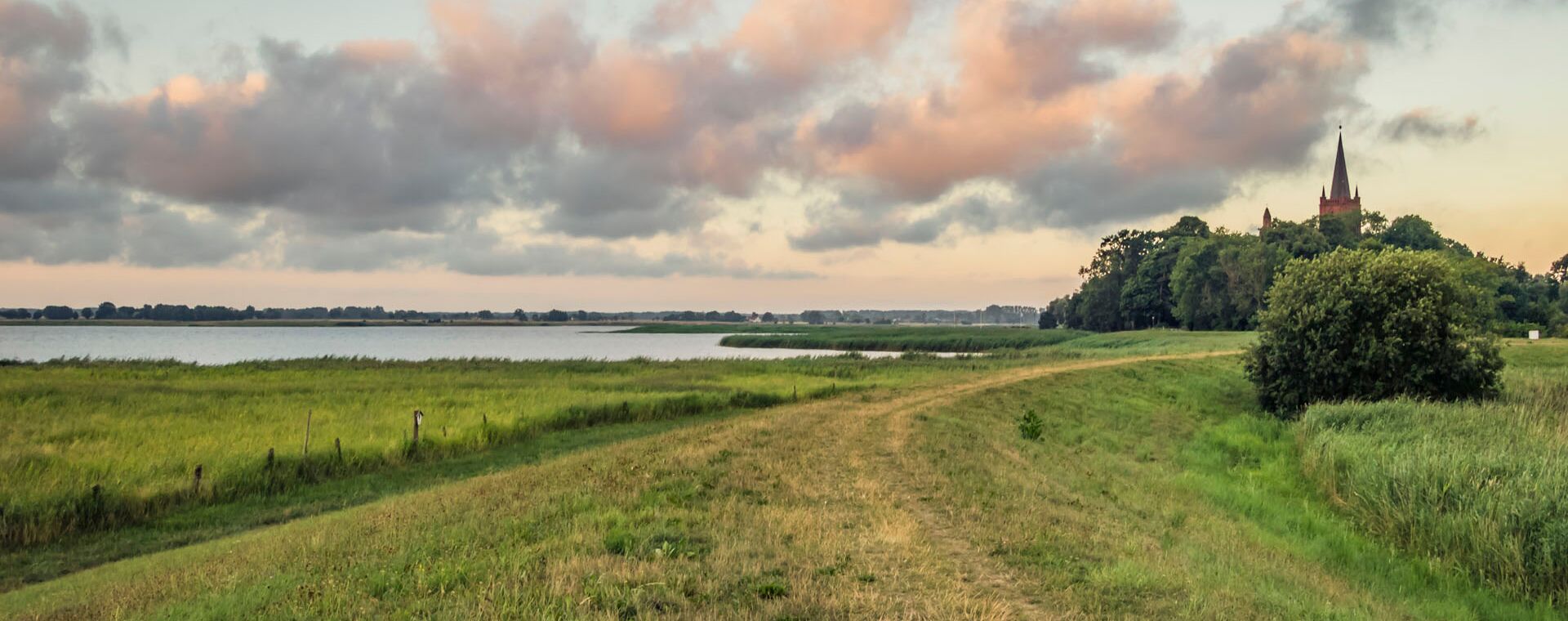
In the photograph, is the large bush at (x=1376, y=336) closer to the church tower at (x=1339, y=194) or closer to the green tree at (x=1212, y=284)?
the green tree at (x=1212, y=284)

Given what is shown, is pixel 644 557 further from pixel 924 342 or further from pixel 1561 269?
pixel 1561 269

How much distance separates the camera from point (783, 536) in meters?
10.5

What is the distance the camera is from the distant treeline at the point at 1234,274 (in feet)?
307

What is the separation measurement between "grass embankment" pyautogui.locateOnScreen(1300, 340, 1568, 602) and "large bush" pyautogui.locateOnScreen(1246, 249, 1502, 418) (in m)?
5.56

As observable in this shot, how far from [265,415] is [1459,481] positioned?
33827 millimetres

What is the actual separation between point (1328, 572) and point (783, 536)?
342 inches

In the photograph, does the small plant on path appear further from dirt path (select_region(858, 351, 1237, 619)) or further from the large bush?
the large bush

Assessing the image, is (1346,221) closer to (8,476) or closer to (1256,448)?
(1256,448)

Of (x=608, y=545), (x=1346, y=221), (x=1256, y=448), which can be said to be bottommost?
(x=1256, y=448)

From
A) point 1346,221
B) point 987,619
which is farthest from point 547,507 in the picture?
point 1346,221

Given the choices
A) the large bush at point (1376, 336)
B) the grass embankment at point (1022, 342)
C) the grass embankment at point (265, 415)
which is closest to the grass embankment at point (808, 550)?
the grass embankment at point (265, 415)

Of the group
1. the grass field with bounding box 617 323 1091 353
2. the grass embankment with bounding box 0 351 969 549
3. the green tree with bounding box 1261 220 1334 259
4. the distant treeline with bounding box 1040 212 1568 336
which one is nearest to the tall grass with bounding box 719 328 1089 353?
the grass field with bounding box 617 323 1091 353

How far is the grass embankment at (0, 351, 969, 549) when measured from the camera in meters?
17.4

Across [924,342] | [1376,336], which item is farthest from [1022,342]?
[1376,336]
